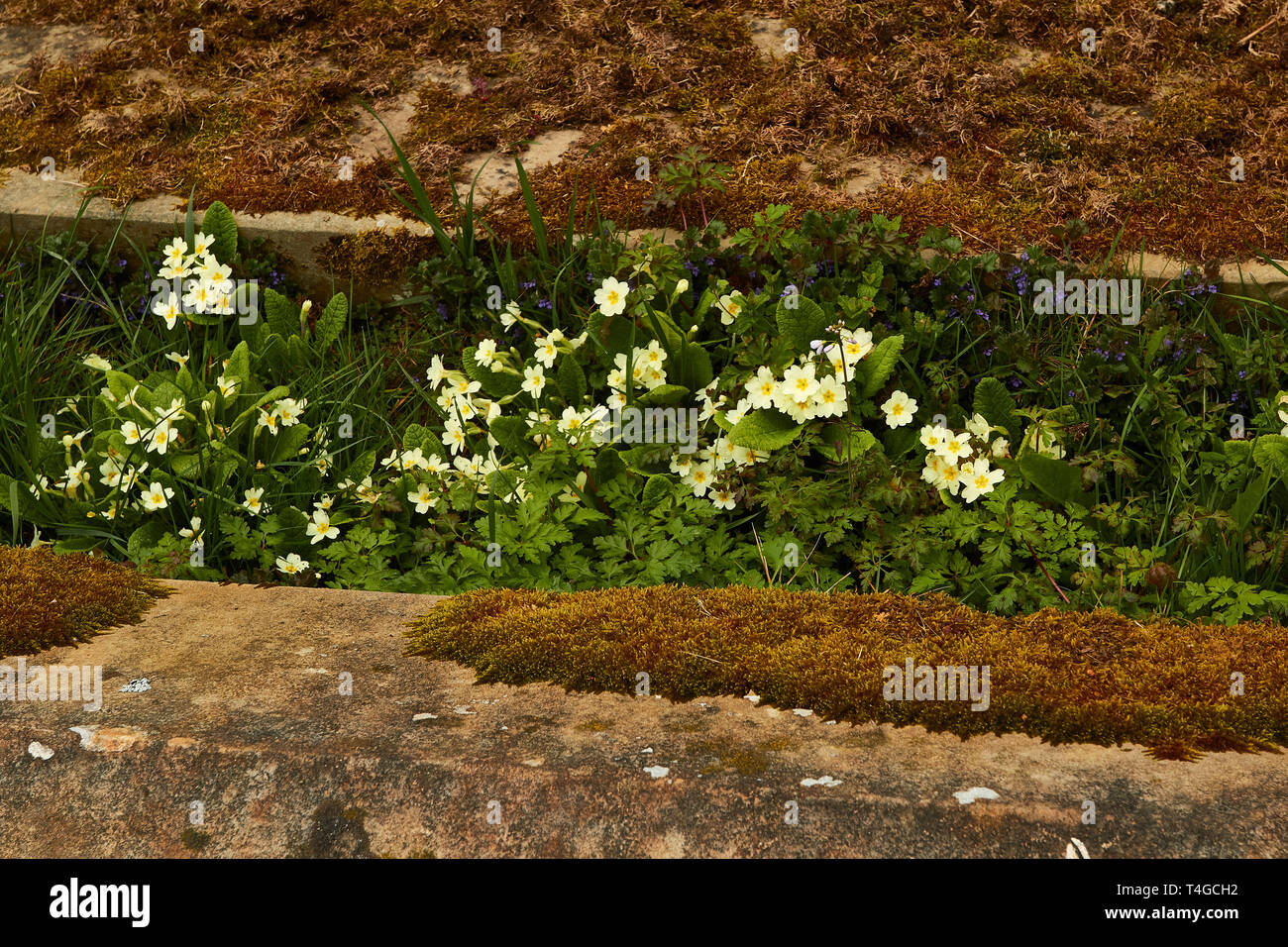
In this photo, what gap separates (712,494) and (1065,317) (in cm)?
138

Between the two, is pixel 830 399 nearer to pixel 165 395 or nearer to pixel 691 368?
pixel 691 368

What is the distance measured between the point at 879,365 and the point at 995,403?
368 mm

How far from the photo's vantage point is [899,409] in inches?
124

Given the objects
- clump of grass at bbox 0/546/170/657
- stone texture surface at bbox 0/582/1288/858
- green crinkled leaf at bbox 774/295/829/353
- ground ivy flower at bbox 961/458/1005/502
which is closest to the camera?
stone texture surface at bbox 0/582/1288/858

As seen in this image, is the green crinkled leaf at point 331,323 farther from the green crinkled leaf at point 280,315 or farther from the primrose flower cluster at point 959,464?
the primrose flower cluster at point 959,464

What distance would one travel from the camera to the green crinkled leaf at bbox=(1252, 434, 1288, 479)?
113 inches

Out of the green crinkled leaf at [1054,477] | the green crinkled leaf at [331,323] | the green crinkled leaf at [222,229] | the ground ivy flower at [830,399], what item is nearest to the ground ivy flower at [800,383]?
the ground ivy flower at [830,399]

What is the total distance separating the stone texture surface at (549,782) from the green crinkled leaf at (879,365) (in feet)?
4.67

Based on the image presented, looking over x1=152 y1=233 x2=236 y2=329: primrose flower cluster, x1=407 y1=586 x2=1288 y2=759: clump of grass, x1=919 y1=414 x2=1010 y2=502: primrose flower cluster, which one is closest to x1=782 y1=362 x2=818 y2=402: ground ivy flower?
x1=919 y1=414 x2=1010 y2=502: primrose flower cluster

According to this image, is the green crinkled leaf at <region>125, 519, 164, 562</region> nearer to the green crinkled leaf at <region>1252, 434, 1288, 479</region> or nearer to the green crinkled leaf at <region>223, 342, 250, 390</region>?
the green crinkled leaf at <region>223, 342, 250, 390</region>

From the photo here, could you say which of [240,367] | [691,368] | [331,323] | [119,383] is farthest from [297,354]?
[691,368]

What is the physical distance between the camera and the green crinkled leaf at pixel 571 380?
11.2ft

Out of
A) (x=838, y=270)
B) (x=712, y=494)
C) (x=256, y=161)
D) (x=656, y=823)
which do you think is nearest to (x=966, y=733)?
(x=656, y=823)

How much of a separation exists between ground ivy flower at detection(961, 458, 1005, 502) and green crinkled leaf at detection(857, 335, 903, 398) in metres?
0.39
